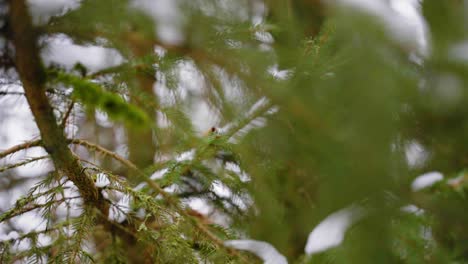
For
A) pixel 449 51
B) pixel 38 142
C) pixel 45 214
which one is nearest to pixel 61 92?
pixel 38 142

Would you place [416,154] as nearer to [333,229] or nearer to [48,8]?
[333,229]

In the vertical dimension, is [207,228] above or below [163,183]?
below

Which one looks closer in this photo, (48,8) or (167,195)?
(48,8)

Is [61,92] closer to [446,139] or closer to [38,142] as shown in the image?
[38,142]

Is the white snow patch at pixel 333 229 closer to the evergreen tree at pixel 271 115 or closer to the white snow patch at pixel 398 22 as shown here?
the evergreen tree at pixel 271 115

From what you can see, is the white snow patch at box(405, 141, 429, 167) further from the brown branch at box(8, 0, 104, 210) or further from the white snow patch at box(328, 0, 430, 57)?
the brown branch at box(8, 0, 104, 210)

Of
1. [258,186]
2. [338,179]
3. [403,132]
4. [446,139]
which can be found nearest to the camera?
[338,179]

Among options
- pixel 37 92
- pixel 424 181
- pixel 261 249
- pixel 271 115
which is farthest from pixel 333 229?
pixel 37 92

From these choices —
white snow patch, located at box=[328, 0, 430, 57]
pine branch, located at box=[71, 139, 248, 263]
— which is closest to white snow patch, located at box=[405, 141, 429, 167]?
white snow patch, located at box=[328, 0, 430, 57]
